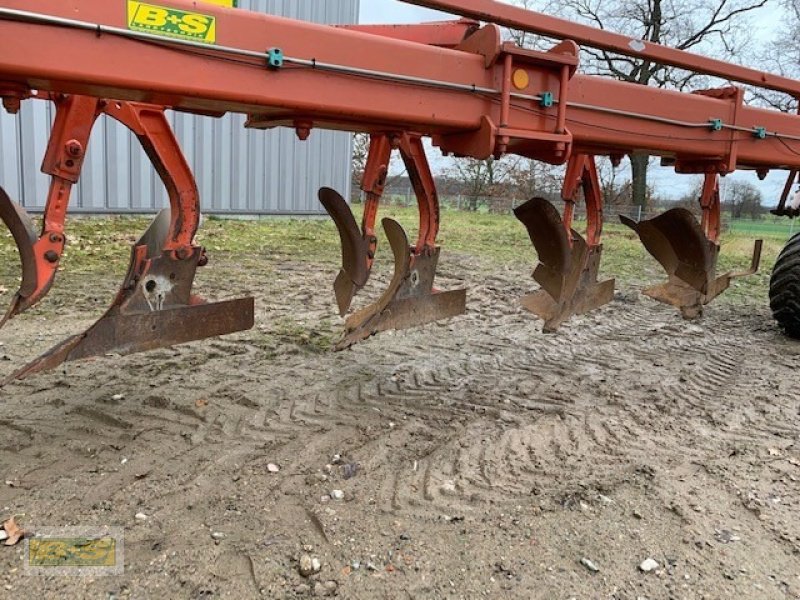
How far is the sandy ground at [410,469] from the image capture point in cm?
208

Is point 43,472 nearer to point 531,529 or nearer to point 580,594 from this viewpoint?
point 531,529

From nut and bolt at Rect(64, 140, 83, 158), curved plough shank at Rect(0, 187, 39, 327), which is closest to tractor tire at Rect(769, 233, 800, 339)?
nut and bolt at Rect(64, 140, 83, 158)

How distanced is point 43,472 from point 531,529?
70.6 inches

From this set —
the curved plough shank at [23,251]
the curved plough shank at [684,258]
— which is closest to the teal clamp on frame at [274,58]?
the curved plough shank at [23,251]

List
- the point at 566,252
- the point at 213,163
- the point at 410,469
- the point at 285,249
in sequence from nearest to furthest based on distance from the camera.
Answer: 1. the point at 410,469
2. the point at 566,252
3. the point at 285,249
4. the point at 213,163

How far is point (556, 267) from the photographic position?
3.67 m

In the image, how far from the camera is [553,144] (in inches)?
112

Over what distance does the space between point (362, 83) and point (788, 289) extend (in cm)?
395

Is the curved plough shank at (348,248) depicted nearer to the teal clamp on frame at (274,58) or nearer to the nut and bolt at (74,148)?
the teal clamp on frame at (274,58)

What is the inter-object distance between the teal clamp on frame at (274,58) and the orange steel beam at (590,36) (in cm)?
60

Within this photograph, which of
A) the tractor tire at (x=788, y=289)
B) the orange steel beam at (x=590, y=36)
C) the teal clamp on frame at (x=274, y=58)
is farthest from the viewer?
the tractor tire at (x=788, y=289)
